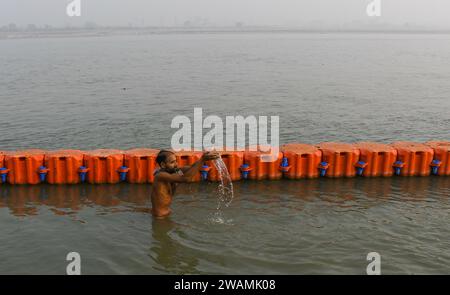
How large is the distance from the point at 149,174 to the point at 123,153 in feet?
A: 3.54

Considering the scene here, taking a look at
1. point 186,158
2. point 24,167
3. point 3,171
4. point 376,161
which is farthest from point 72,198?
point 376,161

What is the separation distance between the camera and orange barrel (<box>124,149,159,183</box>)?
14.7 metres

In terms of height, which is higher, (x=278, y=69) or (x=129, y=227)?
(x=278, y=69)

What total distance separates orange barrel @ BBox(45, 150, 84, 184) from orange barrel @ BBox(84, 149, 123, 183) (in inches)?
12.1

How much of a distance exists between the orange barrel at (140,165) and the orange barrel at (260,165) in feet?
9.65

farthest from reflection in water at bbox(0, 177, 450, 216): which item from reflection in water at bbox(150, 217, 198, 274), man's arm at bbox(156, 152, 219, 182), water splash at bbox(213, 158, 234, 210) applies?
man's arm at bbox(156, 152, 219, 182)

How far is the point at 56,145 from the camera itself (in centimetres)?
2134

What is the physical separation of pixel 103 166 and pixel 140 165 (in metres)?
1.17

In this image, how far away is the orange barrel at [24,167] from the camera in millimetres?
14477
